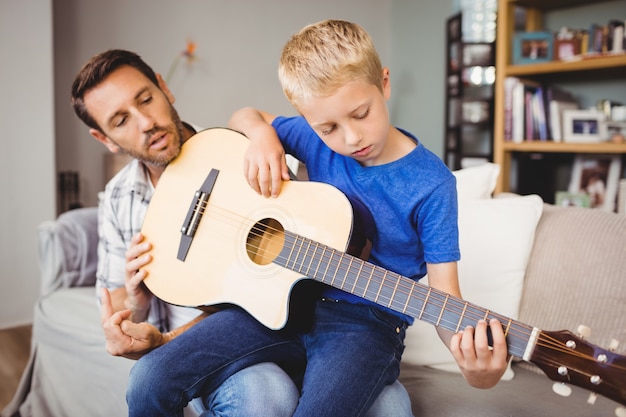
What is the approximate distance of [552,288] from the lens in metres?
1.36

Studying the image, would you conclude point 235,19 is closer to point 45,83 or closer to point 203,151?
point 45,83

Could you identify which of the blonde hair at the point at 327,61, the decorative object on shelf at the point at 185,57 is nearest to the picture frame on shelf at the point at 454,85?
the decorative object on shelf at the point at 185,57

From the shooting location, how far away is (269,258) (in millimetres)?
1096

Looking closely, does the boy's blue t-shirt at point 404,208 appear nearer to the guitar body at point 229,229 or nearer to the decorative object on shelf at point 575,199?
the guitar body at point 229,229

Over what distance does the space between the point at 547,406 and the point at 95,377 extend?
1184 mm

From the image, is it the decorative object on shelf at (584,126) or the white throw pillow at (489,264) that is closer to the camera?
the white throw pillow at (489,264)

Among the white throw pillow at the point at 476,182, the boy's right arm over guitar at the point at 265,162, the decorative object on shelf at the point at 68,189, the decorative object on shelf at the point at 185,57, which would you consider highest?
the decorative object on shelf at the point at 185,57

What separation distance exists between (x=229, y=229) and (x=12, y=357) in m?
1.84

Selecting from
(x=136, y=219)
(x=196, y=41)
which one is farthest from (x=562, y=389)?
(x=196, y=41)

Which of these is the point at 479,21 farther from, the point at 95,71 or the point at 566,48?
the point at 95,71

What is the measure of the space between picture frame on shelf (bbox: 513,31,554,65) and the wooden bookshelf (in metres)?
0.04

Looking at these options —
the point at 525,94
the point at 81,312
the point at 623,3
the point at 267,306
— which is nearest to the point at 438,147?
the point at 525,94

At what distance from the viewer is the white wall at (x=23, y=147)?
2643mm

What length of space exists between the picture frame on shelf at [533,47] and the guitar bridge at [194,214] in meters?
2.22
